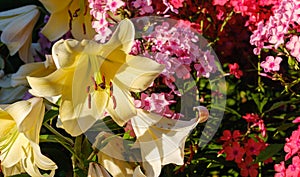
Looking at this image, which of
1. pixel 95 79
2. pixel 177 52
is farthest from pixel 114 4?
pixel 95 79

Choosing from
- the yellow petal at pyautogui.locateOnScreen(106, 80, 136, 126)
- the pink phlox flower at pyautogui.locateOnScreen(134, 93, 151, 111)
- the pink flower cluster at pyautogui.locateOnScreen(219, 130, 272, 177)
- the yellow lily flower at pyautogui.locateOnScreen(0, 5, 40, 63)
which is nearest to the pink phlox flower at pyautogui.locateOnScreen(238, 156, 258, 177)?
the pink flower cluster at pyautogui.locateOnScreen(219, 130, 272, 177)

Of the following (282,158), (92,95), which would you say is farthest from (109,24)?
(282,158)

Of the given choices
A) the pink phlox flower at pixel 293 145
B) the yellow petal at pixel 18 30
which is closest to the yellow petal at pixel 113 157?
the pink phlox flower at pixel 293 145

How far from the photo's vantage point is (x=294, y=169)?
1077mm

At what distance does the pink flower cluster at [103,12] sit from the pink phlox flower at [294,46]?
295 millimetres

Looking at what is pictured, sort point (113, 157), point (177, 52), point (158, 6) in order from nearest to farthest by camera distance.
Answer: point (113, 157) → point (177, 52) → point (158, 6)

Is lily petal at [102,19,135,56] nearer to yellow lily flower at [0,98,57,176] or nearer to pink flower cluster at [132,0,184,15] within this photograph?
yellow lily flower at [0,98,57,176]

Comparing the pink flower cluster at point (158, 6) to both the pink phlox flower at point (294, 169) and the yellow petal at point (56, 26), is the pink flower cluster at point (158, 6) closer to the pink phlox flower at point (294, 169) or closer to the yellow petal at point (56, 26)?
the yellow petal at point (56, 26)

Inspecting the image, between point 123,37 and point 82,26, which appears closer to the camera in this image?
point 123,37

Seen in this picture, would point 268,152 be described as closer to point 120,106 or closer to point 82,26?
point 120,106

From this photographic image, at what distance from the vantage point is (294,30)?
1228 mm

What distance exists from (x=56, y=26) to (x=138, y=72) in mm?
474

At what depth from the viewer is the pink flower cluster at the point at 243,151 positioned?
123 cm

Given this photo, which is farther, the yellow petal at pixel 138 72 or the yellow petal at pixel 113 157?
the yellow petal at pixel 113 157
